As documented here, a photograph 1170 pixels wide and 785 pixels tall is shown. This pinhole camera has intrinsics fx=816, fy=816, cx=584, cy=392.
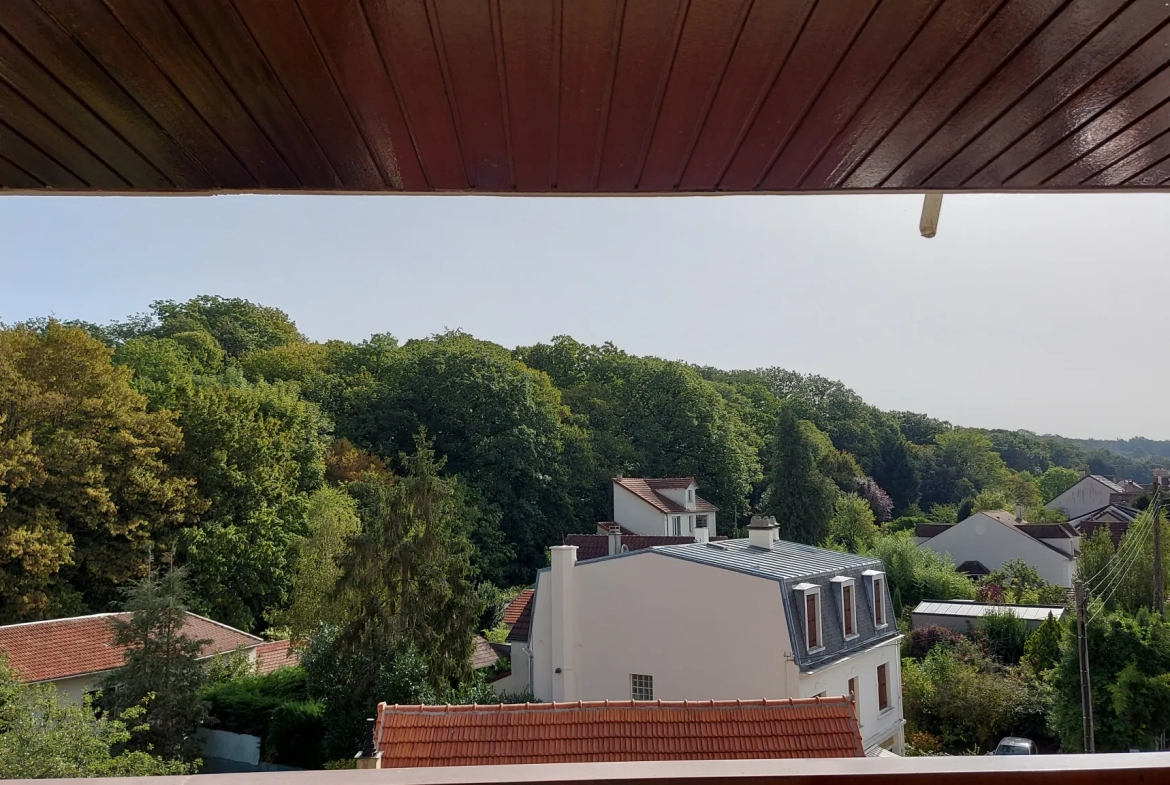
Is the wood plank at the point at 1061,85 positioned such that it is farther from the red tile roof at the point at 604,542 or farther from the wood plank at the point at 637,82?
the red tile roof at the point at 604,542

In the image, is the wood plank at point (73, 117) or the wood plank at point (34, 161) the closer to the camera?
the wood plank at point (73, 117)

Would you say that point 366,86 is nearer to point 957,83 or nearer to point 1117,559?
point 957,83

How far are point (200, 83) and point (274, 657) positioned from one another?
17685mm

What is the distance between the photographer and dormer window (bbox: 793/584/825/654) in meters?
12.4

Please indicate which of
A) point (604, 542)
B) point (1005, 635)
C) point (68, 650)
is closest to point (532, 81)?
point (68, 650)

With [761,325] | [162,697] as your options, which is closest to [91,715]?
[162,697]

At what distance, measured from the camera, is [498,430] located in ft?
92.1

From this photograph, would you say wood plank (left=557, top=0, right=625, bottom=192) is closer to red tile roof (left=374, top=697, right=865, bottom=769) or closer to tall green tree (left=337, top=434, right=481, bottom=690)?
red tile roof (left=374, top=697, right=865, bottom=769)

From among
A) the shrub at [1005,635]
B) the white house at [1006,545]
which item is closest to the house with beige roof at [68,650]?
the shrub at [1005,635]

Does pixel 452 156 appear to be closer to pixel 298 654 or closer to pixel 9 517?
pixel 298 654

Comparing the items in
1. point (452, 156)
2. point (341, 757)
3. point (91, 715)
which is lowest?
point (341, 757)

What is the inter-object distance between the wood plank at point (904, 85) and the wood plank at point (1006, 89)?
100 mm

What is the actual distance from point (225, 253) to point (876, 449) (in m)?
35.8

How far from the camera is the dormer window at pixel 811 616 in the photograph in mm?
12389
